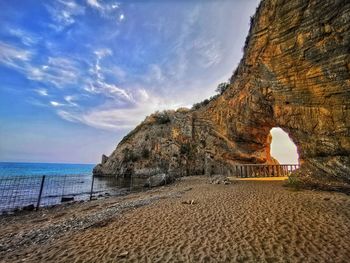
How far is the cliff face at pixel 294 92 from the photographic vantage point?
1239 cm

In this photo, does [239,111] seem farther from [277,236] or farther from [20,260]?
[20,260]

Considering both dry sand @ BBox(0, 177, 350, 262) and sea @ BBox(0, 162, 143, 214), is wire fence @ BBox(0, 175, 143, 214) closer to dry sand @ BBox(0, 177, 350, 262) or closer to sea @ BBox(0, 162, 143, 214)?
sea @ BBox(0, 162, 143, 214)

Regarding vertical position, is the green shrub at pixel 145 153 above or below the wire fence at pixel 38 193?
above

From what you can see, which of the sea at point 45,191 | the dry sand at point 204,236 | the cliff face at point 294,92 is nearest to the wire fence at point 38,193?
the sea at point 45,191

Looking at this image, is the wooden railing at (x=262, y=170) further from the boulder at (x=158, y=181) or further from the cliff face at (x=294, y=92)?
the boulder at (x=158, y=181)

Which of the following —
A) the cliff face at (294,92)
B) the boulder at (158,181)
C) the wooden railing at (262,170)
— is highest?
the cliff face at (294,92)

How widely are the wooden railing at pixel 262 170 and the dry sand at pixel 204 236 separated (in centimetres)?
1122

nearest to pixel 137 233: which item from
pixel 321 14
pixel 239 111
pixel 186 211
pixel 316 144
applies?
pixel 186 211

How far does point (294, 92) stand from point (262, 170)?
35.7 feet

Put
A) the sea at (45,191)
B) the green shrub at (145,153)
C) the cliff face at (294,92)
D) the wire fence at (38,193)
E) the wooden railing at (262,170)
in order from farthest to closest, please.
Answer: the green shrub at (145,153) → the wooden railing at (262,170) → the sea at (45,191) → the wire fence at (38,193) → the cliff face at (294,92)

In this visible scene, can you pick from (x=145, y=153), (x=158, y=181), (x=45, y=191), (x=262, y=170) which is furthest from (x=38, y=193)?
(x=262, y=170)

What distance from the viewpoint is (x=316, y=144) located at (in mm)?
14219

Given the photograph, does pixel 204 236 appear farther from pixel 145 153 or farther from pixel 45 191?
pixel 145 153

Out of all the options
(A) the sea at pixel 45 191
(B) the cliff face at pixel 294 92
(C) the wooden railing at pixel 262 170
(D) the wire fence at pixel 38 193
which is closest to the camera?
(B) the cliff face at pixel 294 92
